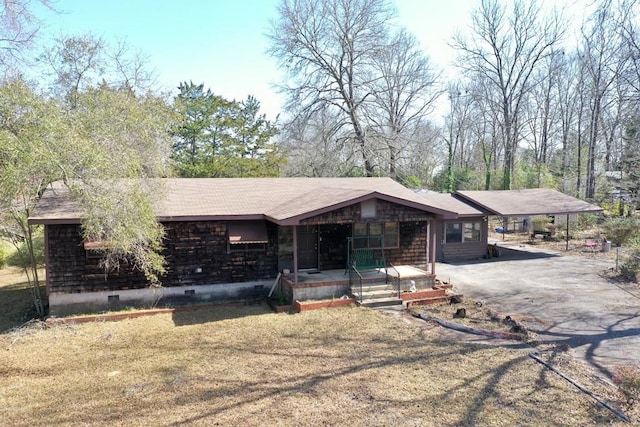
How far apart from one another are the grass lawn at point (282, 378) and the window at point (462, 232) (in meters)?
9.58

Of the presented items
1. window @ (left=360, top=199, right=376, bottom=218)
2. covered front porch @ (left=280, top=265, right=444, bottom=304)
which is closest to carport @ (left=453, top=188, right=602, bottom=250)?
covered front porch @ (left=280, top=265, right=444, bottom=304)

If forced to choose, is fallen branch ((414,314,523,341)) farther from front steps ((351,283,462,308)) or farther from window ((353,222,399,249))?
window ((353,222,399,249))

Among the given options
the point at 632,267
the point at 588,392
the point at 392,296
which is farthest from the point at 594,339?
the point at 632,267

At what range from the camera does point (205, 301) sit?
12.1m

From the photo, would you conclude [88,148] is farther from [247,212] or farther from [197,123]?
[197,123]

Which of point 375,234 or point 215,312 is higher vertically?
point 375,234

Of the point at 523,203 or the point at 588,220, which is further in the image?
the point at 588,220

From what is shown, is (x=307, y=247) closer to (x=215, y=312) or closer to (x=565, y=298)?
(x=215, y=312)

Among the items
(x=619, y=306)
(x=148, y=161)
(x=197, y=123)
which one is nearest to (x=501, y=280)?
(x=619, y=306)

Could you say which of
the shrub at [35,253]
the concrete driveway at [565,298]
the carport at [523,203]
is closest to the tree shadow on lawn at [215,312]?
the concrete driveway at [565,298]

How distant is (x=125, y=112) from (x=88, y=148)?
118 inches

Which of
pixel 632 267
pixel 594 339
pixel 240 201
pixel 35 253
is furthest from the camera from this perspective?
pixel 35 253

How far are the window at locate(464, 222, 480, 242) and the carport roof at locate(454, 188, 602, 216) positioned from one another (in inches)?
32.8

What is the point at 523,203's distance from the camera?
2111 centimetres
